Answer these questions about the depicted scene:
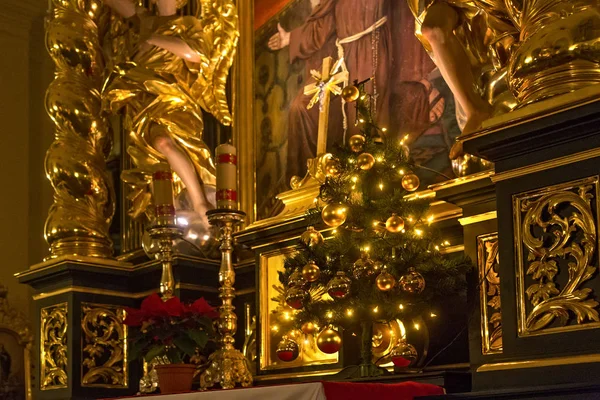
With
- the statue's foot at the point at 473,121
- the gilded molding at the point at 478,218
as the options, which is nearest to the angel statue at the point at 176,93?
the statue's foot at the point at 473,121

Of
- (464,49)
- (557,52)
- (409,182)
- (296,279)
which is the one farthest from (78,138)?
(557,52)

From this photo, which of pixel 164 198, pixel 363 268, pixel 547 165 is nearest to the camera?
pixel 547 165

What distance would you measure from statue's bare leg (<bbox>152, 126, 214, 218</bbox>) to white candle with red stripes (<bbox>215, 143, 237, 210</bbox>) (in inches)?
47.5

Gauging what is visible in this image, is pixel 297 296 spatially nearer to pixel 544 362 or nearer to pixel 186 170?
pixel 544 362

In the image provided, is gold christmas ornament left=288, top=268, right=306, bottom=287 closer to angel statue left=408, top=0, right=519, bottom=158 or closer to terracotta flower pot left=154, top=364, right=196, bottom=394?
terracotta flower pot left=154, top=364, right=196, bottom=394

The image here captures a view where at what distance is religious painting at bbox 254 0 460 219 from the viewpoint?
500 centimetres

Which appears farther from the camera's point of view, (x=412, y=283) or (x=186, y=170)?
(x=186, y=170)

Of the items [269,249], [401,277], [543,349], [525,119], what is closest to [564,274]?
[543,349]

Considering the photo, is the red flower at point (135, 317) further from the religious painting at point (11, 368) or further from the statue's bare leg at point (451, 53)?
the religious painting at point (11, 368)

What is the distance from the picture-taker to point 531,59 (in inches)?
128

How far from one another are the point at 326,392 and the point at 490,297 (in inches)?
41.0

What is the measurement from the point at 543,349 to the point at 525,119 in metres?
0.67

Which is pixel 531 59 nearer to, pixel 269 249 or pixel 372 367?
pixel 372 367

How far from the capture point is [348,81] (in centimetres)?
544
